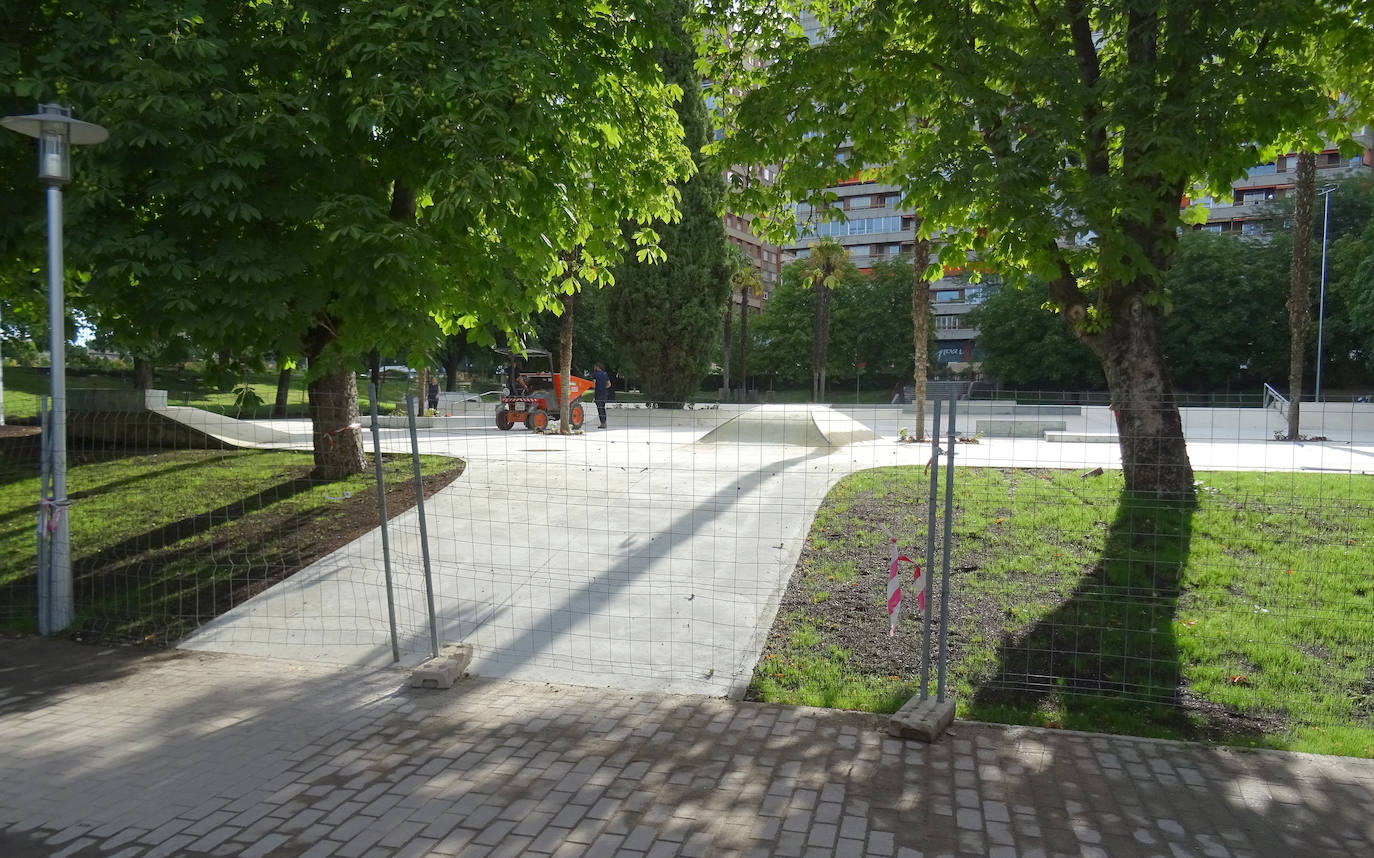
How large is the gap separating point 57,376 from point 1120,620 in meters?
8.25

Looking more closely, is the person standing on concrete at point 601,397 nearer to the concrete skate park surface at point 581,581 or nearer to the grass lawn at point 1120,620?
the concrete skate park surface at point 581,581

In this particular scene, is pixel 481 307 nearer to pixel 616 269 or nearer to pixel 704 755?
pixel 704 755

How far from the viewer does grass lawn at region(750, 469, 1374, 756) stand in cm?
511

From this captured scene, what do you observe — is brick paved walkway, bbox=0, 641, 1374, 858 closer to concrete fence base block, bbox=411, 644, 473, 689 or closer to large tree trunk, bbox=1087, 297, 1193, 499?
concrete fence base block, bbox=411, 644, 473, 689

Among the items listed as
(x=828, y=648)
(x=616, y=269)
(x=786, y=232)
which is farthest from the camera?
(x=616, y=269)

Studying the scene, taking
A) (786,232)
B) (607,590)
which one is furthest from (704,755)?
(786,232)

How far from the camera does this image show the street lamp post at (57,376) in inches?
249

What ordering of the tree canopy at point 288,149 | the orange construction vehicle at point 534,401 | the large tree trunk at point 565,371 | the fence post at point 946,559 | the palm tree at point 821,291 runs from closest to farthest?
the fence post at point 946,559 < the tree canopy at point 288,149 < the large tree trunk at point 565,371 < the orange construction vehicle at point 534,401 < the palm tree at point 821,291

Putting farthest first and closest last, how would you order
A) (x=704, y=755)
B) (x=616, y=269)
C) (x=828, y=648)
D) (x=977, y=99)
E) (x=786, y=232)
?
(x=616, y=269), (x=786, y=232), (x=977, y=99), (x=828, y=648), (x=704, y=755)

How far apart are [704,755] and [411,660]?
103 inches

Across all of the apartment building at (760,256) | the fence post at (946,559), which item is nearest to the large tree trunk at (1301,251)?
the fence post at (946,559)

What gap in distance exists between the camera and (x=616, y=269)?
34688mm

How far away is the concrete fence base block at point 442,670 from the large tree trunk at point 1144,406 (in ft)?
19.2

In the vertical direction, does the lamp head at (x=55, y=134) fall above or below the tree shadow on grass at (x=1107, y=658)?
above
